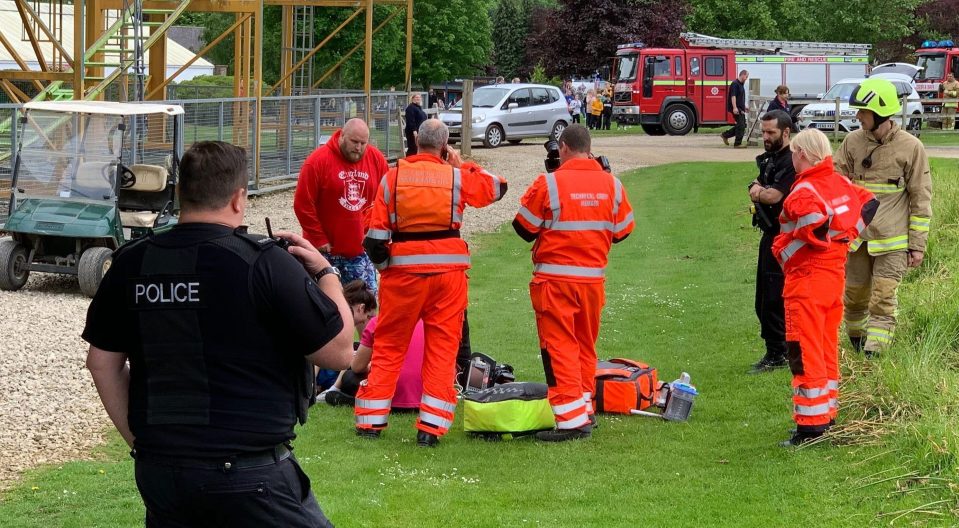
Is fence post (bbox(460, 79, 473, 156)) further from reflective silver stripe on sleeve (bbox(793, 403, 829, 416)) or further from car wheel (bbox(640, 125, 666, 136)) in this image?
reflective silver stripe on sleeve (bbox(793, 403, 829, 416))

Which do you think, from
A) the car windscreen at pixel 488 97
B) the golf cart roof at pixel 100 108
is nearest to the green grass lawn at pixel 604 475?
the golf cart roof at pixel 100 108

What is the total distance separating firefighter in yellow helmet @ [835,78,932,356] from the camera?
8.55 meters

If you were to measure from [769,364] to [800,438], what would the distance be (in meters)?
2.26

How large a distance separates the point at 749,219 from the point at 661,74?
2091cm

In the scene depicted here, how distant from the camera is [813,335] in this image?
7.18 meters

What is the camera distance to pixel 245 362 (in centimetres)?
354

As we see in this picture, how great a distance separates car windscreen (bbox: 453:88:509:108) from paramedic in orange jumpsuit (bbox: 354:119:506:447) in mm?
26562

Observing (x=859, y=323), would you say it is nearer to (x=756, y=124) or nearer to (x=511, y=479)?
(x=511, y=479)

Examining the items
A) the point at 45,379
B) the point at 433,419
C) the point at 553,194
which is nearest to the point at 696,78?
the point at 45,379

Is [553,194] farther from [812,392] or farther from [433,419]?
[812,392]

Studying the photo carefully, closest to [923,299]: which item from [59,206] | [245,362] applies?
[245,362]

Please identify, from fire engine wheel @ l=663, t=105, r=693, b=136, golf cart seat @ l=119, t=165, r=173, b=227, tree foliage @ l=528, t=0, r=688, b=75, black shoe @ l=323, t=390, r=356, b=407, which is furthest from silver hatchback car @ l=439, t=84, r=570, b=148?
black shoe @ l=323, t=390, r=356, b=407

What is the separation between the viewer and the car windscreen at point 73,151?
13.4 metres

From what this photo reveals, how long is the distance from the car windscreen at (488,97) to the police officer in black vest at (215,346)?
30466mm
